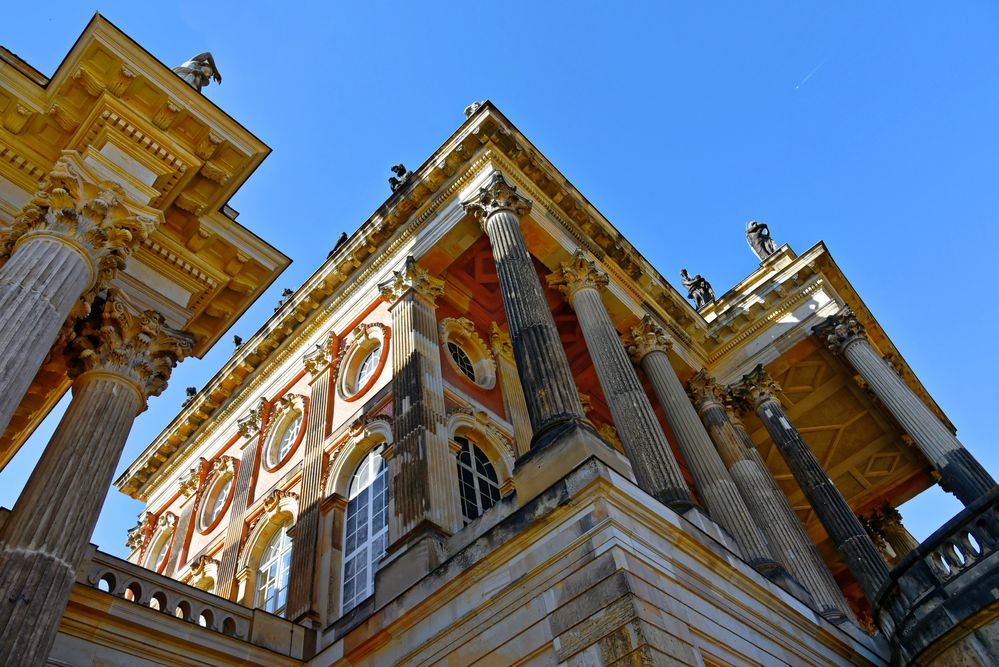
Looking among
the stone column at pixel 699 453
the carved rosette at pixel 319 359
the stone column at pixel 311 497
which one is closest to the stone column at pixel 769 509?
the stone column at pixel 699 453

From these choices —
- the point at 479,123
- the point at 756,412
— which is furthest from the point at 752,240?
the point at 479,123

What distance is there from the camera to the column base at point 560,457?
920 centimetres

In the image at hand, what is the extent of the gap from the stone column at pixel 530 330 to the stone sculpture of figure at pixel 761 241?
1154cm

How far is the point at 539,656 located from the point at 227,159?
23.1ft

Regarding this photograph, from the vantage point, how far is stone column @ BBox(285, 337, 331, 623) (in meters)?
13.5

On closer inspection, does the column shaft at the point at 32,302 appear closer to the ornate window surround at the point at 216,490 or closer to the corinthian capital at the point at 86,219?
the corinthian capital at the point at 86,219

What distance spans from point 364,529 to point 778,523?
806 cm

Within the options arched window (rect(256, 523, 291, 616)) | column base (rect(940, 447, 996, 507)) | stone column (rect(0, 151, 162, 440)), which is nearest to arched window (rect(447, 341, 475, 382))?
arched window (rect(256, 523, 291, 616))

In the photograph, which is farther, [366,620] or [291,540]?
[291,540]

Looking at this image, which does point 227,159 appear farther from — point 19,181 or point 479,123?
point 479,123

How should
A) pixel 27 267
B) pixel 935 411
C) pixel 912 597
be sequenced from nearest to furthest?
pixel 27 267, pixel 912 597, pixel 935 411

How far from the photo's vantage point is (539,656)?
773cm

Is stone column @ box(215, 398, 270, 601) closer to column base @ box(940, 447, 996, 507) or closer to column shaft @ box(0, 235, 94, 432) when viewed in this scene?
column shaft @ box(0, 235, 94, 432)

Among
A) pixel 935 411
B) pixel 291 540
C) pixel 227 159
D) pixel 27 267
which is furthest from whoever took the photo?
pixel 935 411
